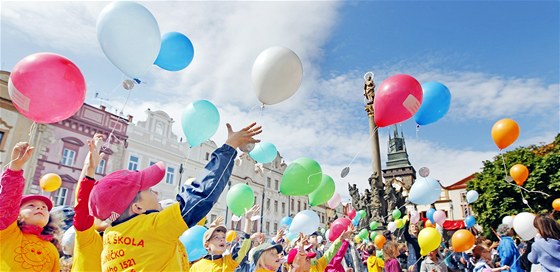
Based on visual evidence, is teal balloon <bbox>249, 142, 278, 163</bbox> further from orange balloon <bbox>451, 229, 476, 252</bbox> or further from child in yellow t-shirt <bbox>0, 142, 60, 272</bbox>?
child in yellow t-shirt <bbox>0, 142, 60, 272</bbox>

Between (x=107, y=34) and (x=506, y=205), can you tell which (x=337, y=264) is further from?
(x=506, y=205)

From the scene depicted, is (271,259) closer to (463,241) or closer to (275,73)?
(275,73)

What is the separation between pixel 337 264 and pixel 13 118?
1811 centimetres

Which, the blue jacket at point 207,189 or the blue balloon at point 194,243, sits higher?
the blue jacket at point 207,189

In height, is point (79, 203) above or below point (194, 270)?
above

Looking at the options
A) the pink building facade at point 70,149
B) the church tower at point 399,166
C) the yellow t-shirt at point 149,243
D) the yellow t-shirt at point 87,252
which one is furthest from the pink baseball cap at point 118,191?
the church tower at point 399,166

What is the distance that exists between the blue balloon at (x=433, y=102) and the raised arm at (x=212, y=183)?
14.0 ft

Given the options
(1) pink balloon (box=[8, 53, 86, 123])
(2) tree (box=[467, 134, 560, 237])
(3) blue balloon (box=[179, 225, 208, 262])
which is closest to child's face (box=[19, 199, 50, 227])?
(1) pink balloon (box=[8, 53, 86, 123])

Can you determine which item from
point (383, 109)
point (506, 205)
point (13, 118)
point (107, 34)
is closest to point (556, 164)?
point (506, 205)

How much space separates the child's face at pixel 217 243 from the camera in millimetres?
3355

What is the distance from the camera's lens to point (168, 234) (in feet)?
6.21

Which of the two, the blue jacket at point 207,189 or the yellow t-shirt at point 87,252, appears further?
the yellow t-shirt at point 87,252

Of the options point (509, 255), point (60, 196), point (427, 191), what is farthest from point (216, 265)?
point (60, 196)

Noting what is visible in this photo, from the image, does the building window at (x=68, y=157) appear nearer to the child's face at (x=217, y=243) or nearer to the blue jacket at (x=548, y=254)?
the child's face at (x=217, y=243)
